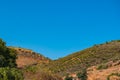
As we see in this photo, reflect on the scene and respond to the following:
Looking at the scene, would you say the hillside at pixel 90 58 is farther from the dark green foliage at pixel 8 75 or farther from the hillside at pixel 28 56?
the dark green foliage at pixel 8 75

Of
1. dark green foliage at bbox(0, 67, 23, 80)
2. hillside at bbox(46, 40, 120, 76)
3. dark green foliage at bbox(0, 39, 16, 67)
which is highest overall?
hillside at bbox(46, 40, 120, 76)

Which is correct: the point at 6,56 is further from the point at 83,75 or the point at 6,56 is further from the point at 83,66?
the point at 83,66

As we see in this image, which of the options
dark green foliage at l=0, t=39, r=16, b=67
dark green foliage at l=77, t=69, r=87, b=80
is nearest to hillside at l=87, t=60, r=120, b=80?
dark green foliage at l=77, t=69, r=87, b=80

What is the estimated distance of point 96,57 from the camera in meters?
66.4

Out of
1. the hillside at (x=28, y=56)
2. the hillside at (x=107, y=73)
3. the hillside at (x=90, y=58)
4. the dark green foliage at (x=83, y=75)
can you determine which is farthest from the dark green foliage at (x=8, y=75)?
the hillside at (x=28, y=56)

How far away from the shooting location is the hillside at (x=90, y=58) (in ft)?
207

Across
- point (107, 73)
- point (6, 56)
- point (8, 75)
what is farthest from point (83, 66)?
point (8, 75)

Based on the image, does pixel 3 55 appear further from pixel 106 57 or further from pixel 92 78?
pixel 106 57

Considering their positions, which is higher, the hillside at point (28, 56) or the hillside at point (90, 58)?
the hillside at point (28, 56)

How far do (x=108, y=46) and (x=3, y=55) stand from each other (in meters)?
25.2

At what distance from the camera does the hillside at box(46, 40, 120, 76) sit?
63094 mm

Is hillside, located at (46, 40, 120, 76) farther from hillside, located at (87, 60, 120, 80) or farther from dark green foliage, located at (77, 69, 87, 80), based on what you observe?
dark green foliage, located at (77, 69, 87, 80)

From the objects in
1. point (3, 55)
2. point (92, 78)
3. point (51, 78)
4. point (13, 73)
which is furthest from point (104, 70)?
point (13, 73)

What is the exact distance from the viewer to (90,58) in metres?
66.7
